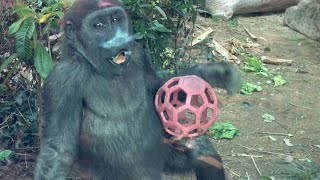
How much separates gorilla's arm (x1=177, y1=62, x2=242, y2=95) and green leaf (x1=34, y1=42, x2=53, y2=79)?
0.92m

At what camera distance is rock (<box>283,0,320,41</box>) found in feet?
28.0

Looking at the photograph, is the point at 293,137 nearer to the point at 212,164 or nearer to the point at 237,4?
the point at 212,164

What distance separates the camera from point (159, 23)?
5410mm

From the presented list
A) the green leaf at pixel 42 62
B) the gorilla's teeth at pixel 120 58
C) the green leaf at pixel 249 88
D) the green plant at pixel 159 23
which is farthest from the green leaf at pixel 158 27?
the green leaf at pixel 249 88

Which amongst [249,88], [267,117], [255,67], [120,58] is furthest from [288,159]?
[255,67]

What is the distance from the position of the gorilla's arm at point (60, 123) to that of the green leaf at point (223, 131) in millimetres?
1994

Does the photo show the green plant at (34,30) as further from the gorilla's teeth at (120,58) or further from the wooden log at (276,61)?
the wooden log at (276,61)

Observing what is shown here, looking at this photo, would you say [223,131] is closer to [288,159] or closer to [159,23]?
[288,159]

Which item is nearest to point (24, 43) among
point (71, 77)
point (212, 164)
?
point (71, 77)

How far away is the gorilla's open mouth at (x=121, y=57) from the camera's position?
13.0ft

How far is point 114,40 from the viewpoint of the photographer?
4020 millimetres

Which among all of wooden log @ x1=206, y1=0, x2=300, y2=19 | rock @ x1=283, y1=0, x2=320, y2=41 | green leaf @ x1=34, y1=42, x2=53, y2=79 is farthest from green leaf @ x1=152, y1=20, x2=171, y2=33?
wooden log @ x1=206, y1=0, x2=300, y2=19

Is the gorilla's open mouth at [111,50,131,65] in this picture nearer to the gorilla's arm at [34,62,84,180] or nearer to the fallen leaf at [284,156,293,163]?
the gorilla's arm at [34,62,84,180]

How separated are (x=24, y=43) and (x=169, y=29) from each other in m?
1.61
